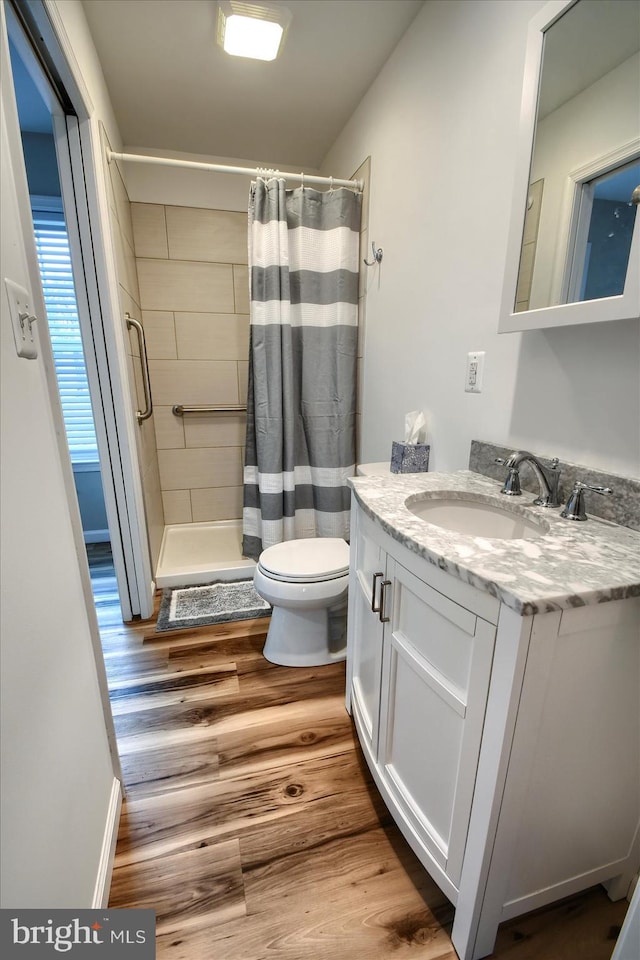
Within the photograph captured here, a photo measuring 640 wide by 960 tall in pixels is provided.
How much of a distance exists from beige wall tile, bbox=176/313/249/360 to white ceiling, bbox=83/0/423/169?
3.06ft

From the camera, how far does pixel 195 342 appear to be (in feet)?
8.83

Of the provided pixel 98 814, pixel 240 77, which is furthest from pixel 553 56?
pixel 98 814

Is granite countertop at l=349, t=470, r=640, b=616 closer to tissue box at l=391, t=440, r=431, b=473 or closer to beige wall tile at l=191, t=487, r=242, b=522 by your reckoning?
tissue box at l=391, t=440, r=431, b=473

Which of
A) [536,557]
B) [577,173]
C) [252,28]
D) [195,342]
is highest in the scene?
[252,28]

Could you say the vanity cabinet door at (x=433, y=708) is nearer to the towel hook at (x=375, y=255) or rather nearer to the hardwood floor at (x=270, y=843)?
the hardwood floor at (x=270, y=843)

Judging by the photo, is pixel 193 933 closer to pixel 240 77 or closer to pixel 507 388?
pixel 507 388

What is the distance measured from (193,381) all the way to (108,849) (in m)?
2.39

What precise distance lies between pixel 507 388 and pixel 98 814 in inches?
61.9

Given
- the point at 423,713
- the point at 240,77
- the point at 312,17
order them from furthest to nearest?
1. the point at 240,77
2. the point at 312,17
3. the point at 423,713

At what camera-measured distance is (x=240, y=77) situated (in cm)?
174

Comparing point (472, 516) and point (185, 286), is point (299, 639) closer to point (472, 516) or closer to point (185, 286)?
point (472, 516)

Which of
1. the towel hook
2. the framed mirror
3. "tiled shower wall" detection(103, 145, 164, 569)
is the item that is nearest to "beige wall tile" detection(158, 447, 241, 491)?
"tiled shower wall" detection(103, 145, 164, 569)

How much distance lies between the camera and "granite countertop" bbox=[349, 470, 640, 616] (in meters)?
0.61

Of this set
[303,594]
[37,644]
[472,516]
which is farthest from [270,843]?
[472,516]
